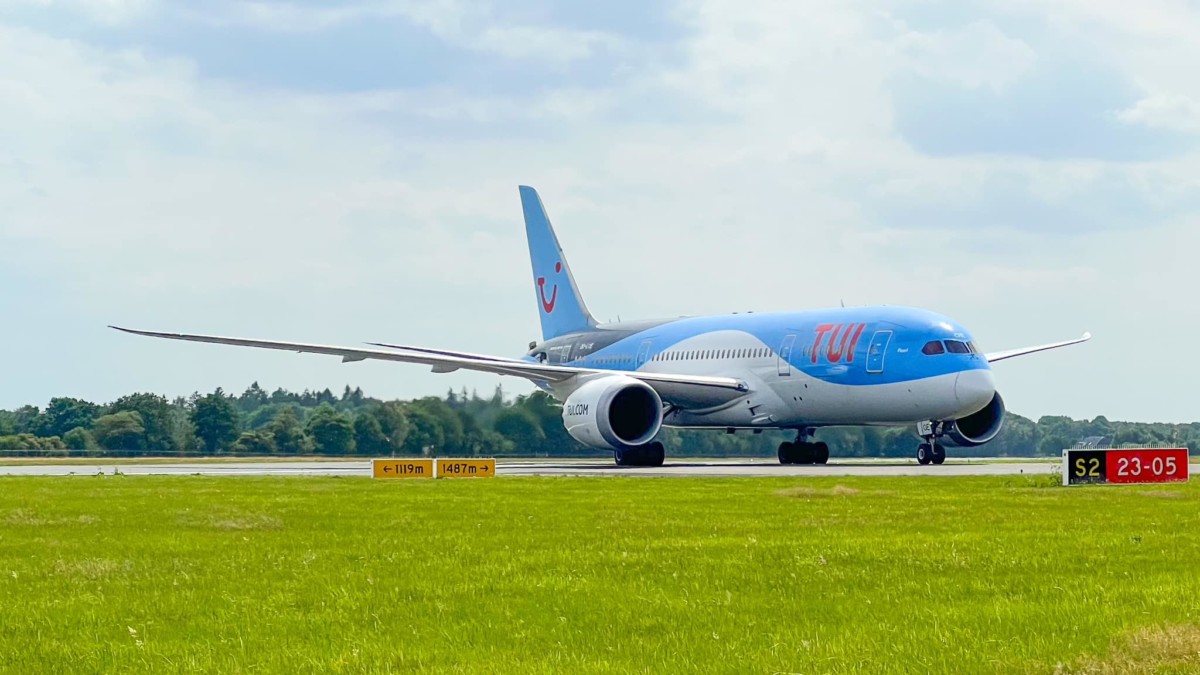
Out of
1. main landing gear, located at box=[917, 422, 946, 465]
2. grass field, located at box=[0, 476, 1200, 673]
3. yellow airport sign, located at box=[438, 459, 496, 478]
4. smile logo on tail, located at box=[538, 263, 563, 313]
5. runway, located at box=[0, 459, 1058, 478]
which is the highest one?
smile logo on tail, located at box=[538, 263, 563, 313]

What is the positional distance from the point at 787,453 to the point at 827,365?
20.7 feet

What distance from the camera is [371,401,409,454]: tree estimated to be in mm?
50000

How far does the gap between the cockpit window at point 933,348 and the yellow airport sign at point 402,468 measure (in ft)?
41.7

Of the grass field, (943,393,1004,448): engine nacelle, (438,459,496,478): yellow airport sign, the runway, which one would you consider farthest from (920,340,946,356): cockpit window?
the grass field

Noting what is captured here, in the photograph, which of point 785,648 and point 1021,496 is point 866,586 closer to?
point 785,648

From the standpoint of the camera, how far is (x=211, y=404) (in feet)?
212

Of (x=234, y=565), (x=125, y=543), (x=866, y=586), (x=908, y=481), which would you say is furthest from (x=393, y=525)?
(x=908, y=481)

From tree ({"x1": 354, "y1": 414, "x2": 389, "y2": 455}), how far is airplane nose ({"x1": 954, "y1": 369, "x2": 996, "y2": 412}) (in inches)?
848

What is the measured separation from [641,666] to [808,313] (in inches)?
1369

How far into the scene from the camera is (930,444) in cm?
4091

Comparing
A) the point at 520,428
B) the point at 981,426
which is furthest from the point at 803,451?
the point at 520,428

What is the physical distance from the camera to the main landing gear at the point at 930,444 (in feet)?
133

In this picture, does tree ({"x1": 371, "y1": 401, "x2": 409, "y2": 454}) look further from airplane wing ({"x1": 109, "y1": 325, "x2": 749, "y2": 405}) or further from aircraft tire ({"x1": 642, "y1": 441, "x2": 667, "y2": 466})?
aircraft tire ({"x1": 642, "y1": 441, "x2": 667, "y2": 466})

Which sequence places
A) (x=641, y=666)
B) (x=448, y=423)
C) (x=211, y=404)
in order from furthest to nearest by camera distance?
(x=211, y=404), (x=448, y=423), (x=641, y=666)
